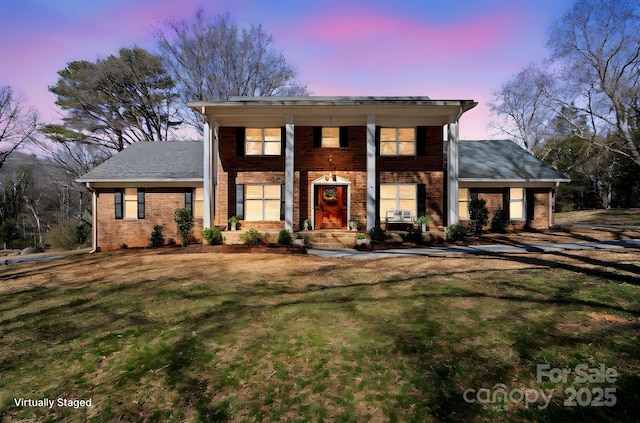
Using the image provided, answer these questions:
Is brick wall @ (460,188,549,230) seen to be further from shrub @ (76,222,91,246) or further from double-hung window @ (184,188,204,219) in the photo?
shrub @ (76,222,91,246)

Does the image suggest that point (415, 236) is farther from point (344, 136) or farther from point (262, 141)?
point (262, 141)

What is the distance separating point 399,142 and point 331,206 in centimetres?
455

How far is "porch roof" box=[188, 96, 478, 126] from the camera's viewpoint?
1234 cm

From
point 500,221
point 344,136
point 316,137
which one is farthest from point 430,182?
point 316,137

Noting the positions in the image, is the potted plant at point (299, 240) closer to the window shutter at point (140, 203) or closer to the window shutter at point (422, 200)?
the window shutter at point (422, 200)

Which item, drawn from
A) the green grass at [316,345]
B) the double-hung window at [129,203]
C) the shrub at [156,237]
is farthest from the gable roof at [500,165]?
the double-hung window at [129,203]

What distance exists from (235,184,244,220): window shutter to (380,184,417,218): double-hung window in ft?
21.9

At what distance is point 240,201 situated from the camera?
1418cm

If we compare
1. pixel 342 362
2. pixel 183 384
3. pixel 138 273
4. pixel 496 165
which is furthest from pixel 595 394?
pixel 496 165

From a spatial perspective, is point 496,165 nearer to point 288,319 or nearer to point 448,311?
point 448,311

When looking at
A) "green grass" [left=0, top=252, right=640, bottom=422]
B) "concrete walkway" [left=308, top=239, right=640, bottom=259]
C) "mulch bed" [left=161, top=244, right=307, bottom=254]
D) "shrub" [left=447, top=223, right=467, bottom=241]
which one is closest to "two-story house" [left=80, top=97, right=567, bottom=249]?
"shrub" [left=447, top=223, right=467, bottom=241]

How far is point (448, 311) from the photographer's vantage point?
4625mm

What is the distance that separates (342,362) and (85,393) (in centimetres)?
264

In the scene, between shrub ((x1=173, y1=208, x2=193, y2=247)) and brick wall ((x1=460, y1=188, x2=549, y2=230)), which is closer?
shrub ((x1=173, y1=208, x2=193, y2=247))
